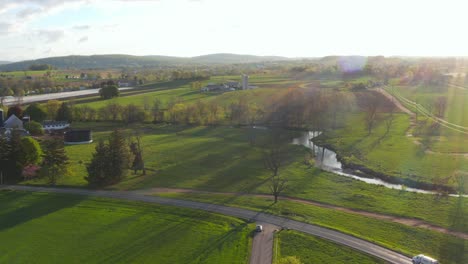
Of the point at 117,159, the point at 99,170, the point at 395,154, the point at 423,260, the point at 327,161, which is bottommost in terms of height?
the point at 327,161

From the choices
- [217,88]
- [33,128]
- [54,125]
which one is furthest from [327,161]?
[217,88]

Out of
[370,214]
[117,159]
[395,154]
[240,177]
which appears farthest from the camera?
[395,154]

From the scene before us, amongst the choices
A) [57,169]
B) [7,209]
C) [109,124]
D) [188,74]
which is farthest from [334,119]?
[188,74]

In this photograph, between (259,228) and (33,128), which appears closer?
(259,228)

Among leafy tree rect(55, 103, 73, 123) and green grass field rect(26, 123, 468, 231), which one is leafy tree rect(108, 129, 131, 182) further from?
leafy tree rect(55, 103, 73, 123)

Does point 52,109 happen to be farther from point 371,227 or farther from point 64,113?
point 371,227
